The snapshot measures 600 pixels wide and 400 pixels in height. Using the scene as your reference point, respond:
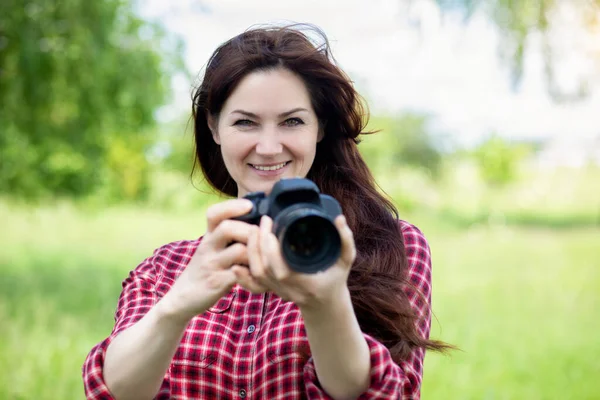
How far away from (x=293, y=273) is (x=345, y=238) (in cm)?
12

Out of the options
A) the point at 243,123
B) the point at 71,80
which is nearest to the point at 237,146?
the point at 243,123

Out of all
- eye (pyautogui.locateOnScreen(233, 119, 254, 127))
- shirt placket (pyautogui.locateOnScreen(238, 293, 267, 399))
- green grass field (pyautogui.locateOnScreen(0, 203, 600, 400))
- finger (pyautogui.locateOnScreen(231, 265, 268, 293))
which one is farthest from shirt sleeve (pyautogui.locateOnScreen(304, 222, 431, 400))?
green grass field (pyautogui.locateOnScreen(0, 203, 600, 400))

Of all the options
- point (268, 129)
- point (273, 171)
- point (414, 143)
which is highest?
point (414, 143)

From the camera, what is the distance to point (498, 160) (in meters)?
20.0

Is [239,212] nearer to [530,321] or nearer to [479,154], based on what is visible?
[530,321]

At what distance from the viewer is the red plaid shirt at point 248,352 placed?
1.82 meters

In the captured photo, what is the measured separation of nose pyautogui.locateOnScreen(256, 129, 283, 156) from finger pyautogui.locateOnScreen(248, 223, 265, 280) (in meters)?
0.52

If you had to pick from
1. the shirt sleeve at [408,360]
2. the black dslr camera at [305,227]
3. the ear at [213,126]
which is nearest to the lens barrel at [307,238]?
the black dslr camera at [305,227]

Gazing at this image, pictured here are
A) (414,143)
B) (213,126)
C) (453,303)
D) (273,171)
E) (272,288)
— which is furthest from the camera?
(414,143)

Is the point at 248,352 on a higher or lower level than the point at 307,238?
lower

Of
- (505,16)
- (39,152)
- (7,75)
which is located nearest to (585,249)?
(505,16)

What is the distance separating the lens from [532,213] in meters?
18.0

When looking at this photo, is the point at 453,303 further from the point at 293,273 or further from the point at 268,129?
the point at 293,273

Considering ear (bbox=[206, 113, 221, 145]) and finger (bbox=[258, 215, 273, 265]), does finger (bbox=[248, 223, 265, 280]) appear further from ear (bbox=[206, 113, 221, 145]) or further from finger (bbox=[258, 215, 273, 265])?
ear (bbox=[206, 113, 221, 145])
